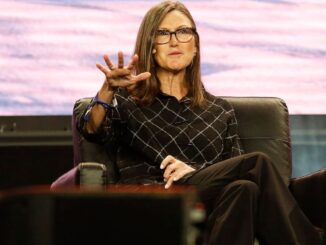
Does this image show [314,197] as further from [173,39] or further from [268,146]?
[173,39]

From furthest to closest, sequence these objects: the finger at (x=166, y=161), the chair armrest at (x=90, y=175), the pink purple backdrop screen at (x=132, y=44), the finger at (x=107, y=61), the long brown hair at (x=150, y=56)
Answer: the pink purple backdrop screen at (x=132, y=44) → the long brown hair at (x=150, y=56) → the finger at (x=166, y=161) → the finger at (x=107, y=61) → the chair armrest at (x=90, y=175)

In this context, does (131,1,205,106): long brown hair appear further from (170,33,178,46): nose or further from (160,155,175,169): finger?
(160,155,175,169): finger

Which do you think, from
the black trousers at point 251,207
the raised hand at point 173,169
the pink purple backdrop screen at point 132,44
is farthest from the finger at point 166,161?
the pink purple backdrop screen at point 132,44

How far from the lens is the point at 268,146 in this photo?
2385 millimetres

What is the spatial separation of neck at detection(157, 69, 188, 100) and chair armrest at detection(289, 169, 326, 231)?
0.55 m

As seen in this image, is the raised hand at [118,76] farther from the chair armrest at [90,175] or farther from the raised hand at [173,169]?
the chair armrest at [90,175]

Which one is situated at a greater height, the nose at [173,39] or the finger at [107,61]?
the nose at [173,39]

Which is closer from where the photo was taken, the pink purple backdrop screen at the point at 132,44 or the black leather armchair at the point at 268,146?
the black leather armchair at the point at 268,146

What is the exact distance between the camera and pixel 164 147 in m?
2.21

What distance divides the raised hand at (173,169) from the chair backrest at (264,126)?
38 cm

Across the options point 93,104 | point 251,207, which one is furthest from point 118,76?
point 251,207

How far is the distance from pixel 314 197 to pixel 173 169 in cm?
44

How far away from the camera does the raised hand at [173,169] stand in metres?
2.03

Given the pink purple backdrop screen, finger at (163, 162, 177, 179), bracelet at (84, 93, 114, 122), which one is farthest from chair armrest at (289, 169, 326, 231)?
the pink purple backdrop screen
